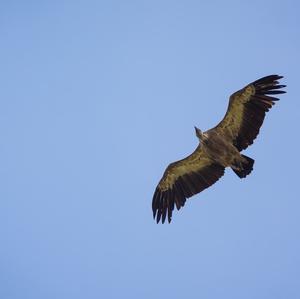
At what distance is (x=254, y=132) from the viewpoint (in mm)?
23062

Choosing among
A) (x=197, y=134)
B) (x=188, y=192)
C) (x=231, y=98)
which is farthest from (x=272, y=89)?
(x=188, y=192)

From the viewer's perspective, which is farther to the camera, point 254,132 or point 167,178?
point 167,178

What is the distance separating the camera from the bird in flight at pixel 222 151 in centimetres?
2283

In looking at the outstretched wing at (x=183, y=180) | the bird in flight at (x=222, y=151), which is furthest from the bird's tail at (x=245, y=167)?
the outstretched wing at (x=183, y=180)

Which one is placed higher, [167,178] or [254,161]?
[167,178]

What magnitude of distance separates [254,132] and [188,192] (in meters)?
3.34

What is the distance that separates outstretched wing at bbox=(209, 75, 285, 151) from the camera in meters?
22.7

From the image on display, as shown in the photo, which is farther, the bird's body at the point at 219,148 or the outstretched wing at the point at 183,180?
the outstretched wing at the point at 183,180

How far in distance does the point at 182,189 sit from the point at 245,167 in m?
2.79

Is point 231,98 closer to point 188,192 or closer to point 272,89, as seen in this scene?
point 272,89

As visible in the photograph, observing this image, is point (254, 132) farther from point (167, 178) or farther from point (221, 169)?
point (167, 178)

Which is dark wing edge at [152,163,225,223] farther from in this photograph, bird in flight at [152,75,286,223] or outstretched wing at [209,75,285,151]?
outstretched wing at [209,75,285,151]

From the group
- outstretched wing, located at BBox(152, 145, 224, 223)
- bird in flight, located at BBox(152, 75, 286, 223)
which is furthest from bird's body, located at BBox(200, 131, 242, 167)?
outstretched wing, located at BBox(152, 145, 224, 223)

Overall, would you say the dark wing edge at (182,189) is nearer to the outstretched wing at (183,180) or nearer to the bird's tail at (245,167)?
the outstretched wing at (183,180)
